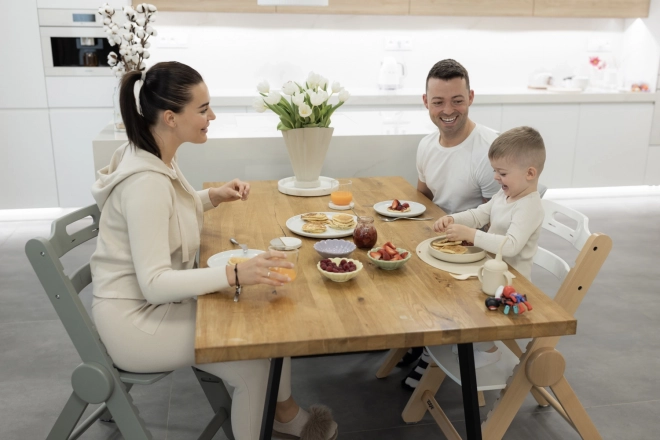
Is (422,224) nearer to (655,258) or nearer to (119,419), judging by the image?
(119,419)

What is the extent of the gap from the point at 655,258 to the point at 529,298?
3.02 metres

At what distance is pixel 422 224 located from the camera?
7.43 feet

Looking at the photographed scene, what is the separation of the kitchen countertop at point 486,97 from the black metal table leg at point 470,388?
11.8 ft

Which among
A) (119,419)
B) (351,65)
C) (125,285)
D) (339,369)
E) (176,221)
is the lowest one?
(339,369)

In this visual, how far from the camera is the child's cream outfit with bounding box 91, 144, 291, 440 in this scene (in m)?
1.67

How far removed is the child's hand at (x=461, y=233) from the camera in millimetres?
1915

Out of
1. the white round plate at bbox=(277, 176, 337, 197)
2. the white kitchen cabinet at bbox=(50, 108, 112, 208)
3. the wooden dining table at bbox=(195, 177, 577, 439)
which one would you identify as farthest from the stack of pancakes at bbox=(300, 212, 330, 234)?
the white kitchen cabinet at bbox=(50, 108, 112, 208)

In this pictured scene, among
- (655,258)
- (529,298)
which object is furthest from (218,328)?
(655,258)

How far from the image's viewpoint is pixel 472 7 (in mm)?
5340

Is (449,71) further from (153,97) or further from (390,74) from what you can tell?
(390,74)

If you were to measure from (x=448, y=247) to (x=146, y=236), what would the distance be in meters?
0.85

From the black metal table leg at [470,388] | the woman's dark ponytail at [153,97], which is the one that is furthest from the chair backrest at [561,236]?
the woman's dark ponytail at [153,97]

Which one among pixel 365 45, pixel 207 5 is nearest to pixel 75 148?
pixel 207 5

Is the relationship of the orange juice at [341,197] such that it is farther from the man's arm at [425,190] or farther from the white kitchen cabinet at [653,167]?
the white kitchen cabinet at [653,167]
